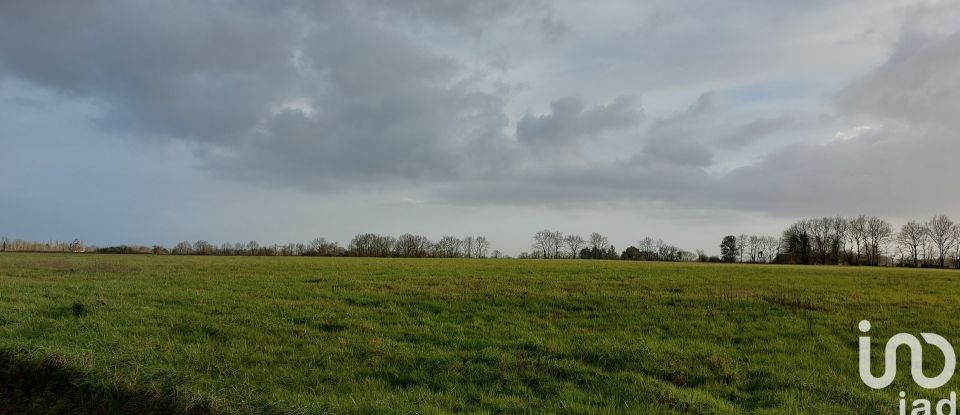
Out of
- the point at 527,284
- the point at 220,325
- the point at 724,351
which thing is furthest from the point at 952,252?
the point at 220,325

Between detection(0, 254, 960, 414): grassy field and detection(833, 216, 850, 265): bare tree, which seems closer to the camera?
detection(0, 254, 960, 414): grassy field

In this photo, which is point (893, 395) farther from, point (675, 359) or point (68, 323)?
point (68, 323)

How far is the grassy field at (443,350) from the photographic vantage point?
9.01 m

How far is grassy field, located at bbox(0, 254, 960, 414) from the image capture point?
901cm

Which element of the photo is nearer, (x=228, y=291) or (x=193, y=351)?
(x=193, y=351)

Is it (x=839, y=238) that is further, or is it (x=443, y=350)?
(x=839, y=238)

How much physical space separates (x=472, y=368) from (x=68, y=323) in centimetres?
1279

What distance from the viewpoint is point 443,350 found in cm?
1291

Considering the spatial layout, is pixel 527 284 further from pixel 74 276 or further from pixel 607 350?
pixel 74 276

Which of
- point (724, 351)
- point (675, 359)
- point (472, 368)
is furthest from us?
point (724, 351)

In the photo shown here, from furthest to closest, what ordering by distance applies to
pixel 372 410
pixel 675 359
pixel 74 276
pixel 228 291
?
pixel 74 276 < pixel 228 291 < pixel 675 359 < pixel 372 410

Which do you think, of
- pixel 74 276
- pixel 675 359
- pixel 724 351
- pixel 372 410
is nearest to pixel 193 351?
pixel 372 410

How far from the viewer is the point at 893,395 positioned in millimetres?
10164

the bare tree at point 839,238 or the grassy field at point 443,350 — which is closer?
the grassy field at point 443,350
